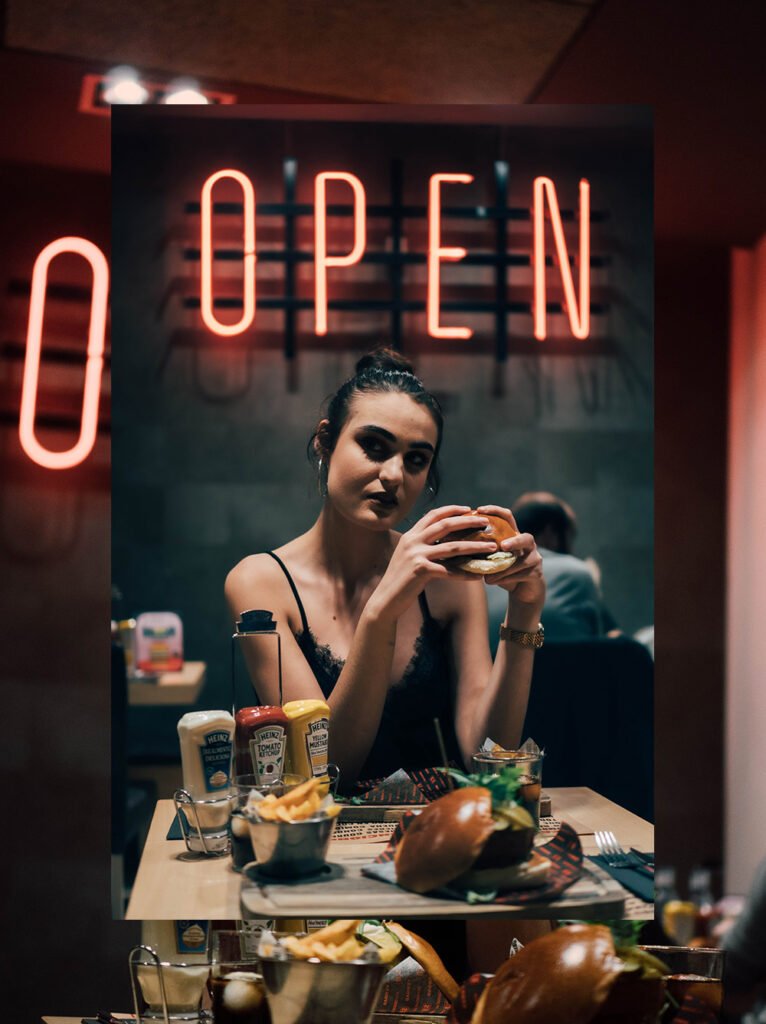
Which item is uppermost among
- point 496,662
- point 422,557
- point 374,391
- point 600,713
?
point 374,391

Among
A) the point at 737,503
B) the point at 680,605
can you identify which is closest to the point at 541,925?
the point at 680,605

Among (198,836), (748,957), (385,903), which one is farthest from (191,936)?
(748,957)

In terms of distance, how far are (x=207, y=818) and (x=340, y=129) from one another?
176cm

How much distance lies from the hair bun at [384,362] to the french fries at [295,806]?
1373mm

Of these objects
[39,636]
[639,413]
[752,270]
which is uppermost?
[752,270]

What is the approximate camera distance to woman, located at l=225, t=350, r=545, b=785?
2.43 m

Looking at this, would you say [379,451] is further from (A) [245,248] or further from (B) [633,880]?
(B) [633,880]

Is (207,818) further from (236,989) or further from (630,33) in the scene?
(630,33)

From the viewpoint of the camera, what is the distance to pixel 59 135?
276 centimetres

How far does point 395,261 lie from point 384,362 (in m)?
0.27

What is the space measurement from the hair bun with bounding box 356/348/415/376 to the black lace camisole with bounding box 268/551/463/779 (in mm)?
554

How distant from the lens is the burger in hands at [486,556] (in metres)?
2.27

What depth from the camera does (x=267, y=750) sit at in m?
1.86

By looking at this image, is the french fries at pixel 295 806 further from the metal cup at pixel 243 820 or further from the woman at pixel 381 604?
the woman at pixel 381 604
